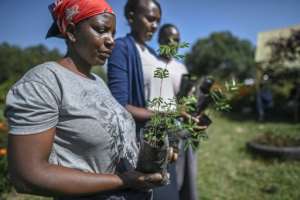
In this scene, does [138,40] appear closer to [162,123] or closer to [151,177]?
[162,123]

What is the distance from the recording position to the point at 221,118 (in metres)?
12.0

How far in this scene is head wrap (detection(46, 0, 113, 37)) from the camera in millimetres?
1314

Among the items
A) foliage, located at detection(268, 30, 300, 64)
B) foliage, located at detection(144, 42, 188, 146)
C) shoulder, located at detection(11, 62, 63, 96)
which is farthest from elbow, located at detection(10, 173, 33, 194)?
foliage, located at detection(268, 30, 300, 64)

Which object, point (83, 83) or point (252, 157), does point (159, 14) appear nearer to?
point (83, 83)

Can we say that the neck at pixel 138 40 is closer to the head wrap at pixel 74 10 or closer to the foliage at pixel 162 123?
the head wrap at pixel 74 10

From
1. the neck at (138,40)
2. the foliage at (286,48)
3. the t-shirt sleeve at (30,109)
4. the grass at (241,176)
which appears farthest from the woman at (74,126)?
the foliage at (286,48)

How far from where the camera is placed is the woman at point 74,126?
106cm

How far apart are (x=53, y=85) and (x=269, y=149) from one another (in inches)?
214

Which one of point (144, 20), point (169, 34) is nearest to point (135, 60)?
point (144, 20)

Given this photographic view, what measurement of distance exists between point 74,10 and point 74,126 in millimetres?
519

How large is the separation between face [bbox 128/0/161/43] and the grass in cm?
275

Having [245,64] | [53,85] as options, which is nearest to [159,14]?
[53,85]

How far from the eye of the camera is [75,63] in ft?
4.52

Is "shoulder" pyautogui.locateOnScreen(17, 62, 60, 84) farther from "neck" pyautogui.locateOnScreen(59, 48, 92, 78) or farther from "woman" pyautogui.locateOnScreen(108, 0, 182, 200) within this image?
"woman" pyautogui.locateOnScreen(108, 0, 182, 200)
